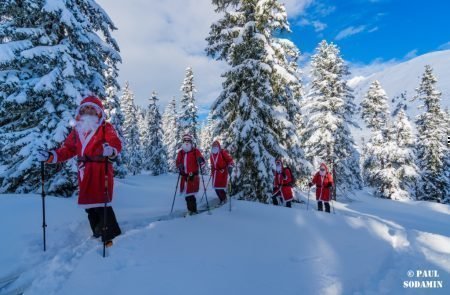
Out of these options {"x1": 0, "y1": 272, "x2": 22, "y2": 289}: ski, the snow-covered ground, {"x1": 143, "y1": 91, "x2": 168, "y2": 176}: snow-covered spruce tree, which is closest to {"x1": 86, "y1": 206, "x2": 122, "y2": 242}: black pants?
the snow-covered ground

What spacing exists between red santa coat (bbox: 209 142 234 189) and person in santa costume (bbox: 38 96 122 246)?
5372 millimetres

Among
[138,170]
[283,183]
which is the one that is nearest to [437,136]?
[283,183]

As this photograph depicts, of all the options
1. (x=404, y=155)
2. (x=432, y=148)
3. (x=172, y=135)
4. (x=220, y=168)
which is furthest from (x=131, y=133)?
(x=220, y=168)

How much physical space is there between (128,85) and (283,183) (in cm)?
4419

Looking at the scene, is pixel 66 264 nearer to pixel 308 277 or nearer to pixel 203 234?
pixel 203 234

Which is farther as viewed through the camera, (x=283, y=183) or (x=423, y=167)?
(x=423, y=167)

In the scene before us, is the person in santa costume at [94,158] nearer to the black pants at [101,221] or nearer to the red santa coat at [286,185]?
the black pants at [101,221]

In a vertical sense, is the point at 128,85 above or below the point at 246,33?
above

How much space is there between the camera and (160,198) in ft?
35.7

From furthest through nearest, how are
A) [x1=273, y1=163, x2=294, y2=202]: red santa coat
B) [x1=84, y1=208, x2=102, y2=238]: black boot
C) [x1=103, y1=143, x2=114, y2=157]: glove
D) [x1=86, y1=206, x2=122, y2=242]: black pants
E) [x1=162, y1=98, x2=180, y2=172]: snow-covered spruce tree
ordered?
1. [x1=162, y1=98, x2=180, y2=172]: snow-covered spruce tree
2. [x1=273, y1=163, x2=294, y2=202]: red santa coat
3. [x1=84, y1=208, x2=102, y2=238]: black boot
4. [x1=86, y1=206, x2=122, y2=242]: black pants
5. [x1=103, y1=143, x2=114, y2=157]: glove

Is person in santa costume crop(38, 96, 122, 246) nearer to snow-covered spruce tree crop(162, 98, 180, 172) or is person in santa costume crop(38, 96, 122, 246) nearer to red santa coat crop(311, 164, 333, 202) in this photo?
red santa coat crop(311, 164, 333, 202)

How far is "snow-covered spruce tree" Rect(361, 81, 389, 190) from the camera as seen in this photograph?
3283cm

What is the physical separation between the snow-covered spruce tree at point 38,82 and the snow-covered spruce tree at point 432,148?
107 feet

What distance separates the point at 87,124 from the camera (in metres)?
5.66
